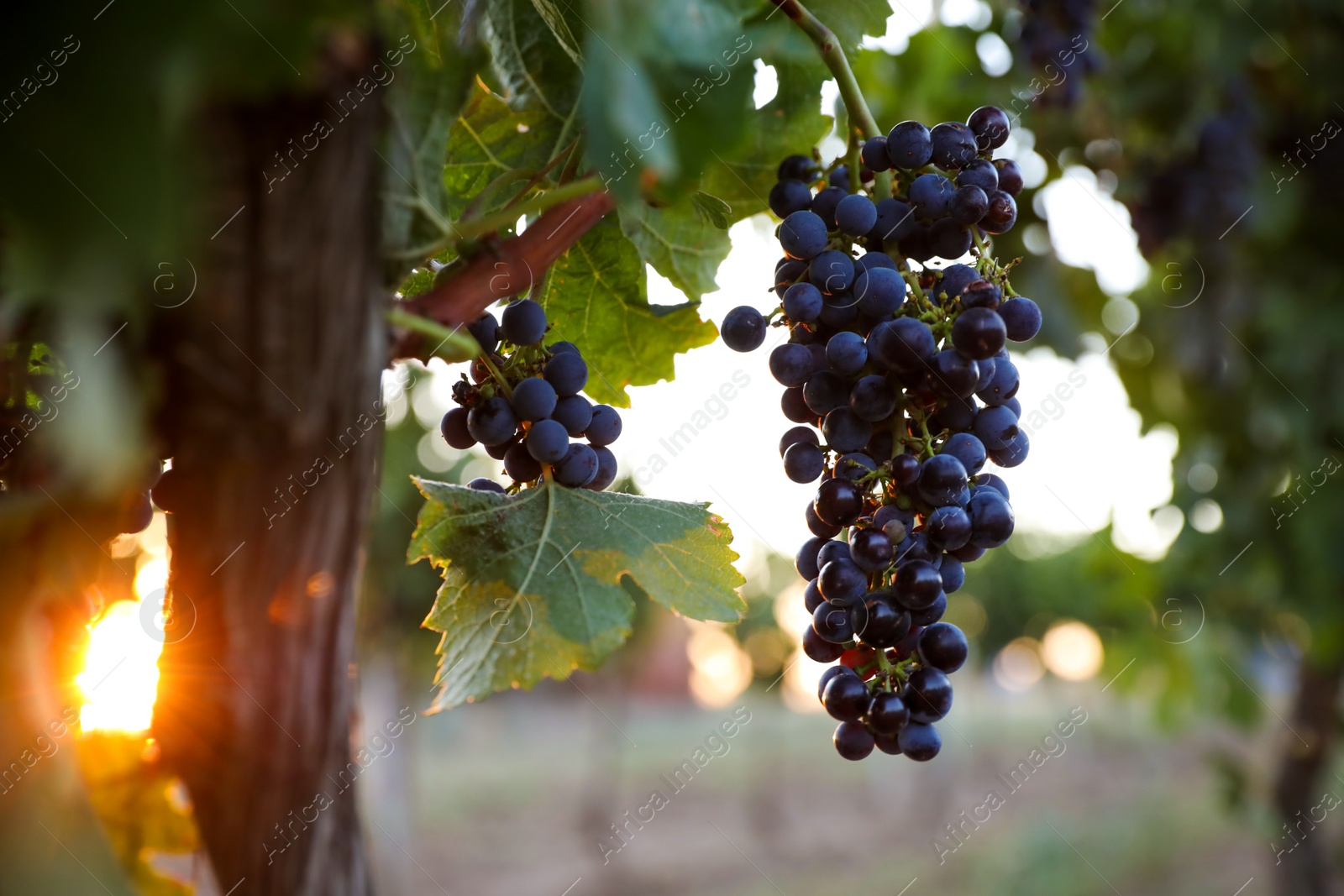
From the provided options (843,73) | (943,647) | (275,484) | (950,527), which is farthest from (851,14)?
(275,484)

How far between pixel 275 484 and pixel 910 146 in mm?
676

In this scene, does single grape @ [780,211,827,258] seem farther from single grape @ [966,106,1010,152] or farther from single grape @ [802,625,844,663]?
single grape @ [802,625,844,663]

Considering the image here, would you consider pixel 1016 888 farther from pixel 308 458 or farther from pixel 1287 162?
pixel 308 458

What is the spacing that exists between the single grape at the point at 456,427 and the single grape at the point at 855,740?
44cm

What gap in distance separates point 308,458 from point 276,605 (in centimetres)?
8

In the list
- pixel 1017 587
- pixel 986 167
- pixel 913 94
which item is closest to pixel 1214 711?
pixel 913 94

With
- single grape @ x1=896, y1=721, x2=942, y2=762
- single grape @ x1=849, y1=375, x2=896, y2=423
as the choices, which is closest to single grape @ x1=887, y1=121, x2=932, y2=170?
single grape @ x1=849, y1=375, x2=896, y2=423

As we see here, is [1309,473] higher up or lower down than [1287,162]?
lower down

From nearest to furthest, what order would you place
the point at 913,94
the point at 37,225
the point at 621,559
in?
the point at 37,225 < the point at 621,559 < the point at 913,94

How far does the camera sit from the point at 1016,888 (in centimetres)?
1153

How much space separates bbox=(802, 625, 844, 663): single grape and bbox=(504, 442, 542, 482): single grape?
32 cm

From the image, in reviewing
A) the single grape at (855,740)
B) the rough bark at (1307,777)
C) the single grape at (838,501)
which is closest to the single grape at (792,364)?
the single grape at (838,501)

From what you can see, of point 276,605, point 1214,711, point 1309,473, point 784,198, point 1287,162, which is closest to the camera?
point 276,605

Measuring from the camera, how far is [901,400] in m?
0.90
